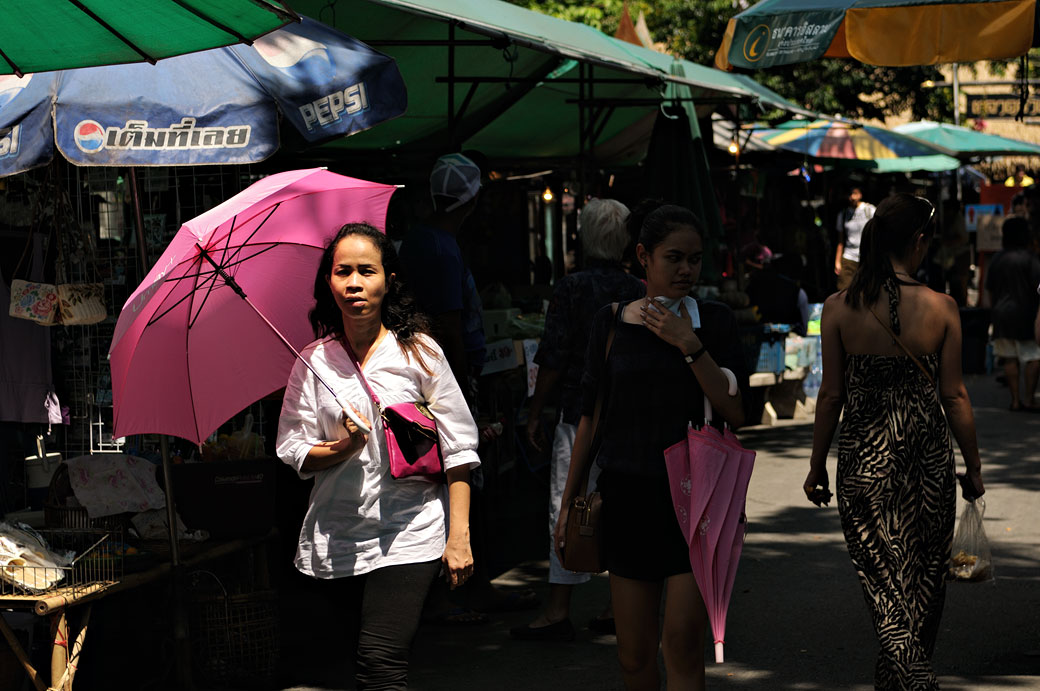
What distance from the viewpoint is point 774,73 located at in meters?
25.6

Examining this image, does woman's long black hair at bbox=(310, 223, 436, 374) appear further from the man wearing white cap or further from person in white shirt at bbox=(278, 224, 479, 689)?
the man wearing white cap

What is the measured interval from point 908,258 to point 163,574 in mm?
3154

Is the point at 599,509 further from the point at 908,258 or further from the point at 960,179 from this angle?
the point at 960,179

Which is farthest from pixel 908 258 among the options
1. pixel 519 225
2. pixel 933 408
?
pixel 519 225

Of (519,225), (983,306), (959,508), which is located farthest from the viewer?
(983,306)

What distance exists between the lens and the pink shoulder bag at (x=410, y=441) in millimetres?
3693

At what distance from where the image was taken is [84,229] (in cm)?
631

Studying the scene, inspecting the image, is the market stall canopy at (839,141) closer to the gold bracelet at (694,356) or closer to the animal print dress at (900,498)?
the animal print dress at (900,498)

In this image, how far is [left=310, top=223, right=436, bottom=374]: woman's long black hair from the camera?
3.86 meters

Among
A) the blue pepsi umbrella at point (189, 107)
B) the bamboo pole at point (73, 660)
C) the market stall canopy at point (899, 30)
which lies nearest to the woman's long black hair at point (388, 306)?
the blue pepsi umbrella at point (189, 107)

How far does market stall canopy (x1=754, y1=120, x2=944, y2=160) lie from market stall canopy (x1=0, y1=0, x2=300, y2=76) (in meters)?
13.1

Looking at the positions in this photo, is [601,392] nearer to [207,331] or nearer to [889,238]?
[889,238]

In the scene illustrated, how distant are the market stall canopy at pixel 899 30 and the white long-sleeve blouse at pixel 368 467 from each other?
3.11 m

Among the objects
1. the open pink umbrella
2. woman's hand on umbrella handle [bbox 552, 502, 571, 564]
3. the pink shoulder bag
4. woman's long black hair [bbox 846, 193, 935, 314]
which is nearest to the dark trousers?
the pink shoulder bag
